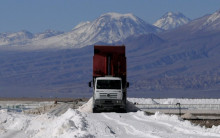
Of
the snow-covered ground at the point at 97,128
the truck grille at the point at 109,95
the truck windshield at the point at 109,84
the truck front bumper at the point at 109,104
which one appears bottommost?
the snow-covered ground at the point at 97,128

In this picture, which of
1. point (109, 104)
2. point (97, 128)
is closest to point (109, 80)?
point (109, 104)

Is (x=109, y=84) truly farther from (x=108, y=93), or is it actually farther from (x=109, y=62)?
(x=109, y=62)

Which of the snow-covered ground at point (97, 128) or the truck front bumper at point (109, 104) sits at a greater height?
the truck front bumper at point (109, 104)

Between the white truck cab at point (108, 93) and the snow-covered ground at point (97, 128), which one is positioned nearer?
the snow-covered ground at point (97, 128)

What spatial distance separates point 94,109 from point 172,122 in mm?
10811

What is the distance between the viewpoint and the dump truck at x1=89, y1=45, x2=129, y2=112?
1603 inches

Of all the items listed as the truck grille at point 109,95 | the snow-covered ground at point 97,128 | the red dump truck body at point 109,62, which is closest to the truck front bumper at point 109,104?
the truck grille at point 109,95

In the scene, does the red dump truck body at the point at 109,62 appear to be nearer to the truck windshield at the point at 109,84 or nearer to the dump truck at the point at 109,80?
the dump truck at the point at 109,80

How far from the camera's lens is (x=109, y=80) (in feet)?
134

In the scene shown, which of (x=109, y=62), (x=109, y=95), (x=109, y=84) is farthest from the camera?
(x=109, y=62)

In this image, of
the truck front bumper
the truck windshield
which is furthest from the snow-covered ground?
the truck windshield

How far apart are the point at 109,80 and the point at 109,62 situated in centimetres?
215

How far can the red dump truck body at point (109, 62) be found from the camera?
42.5m

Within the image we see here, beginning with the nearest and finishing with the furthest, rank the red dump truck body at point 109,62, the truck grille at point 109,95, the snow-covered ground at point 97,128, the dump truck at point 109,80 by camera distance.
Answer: the snow-covered ground at point 97,128 → the truck grille at point 109,95 → the dump truck at point 109,80 → the red dump truck body at point 109,62
